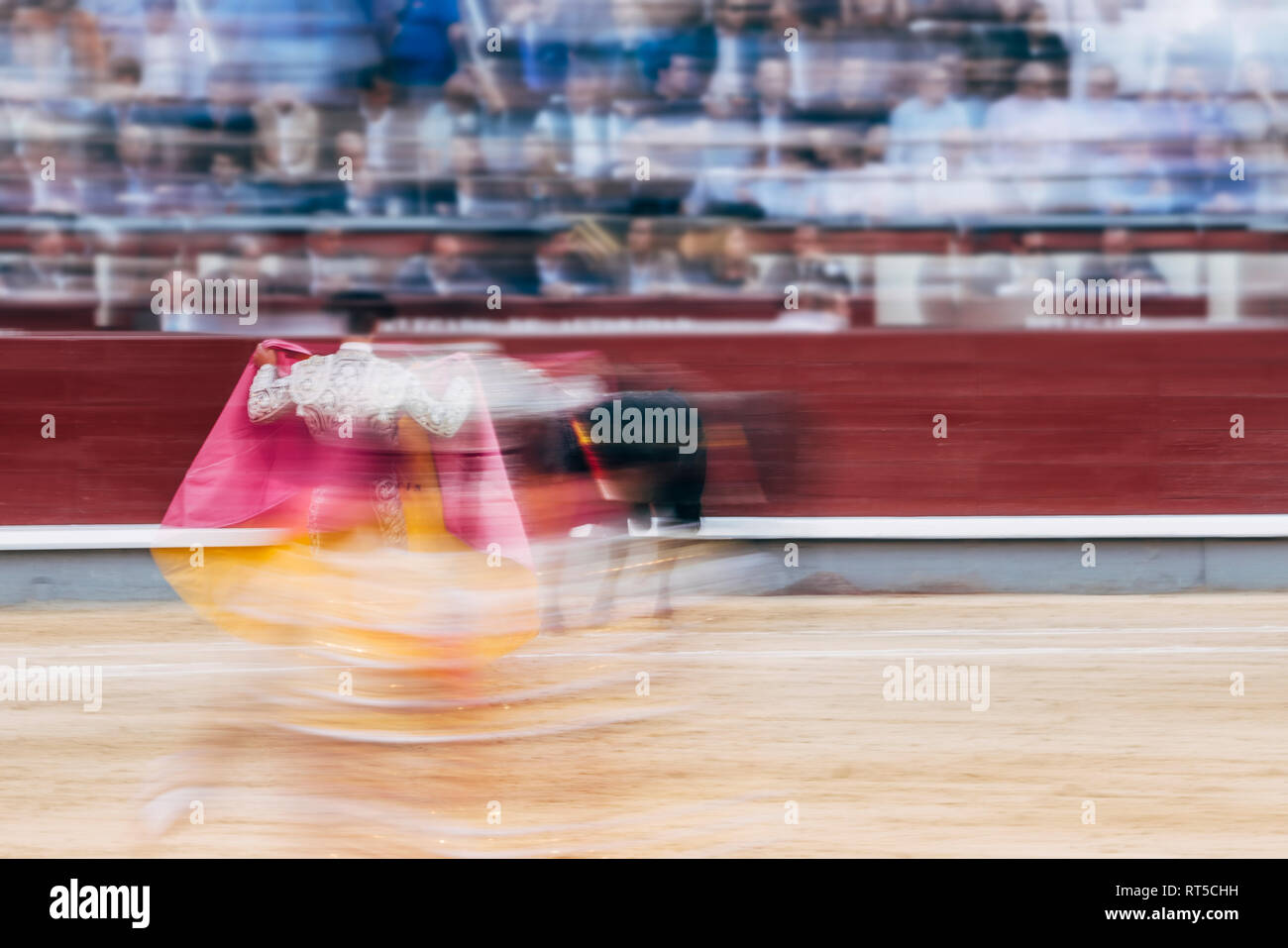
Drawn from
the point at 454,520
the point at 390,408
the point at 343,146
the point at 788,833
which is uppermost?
the point at 343,146

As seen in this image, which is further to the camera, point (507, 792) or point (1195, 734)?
point (1195, 734)

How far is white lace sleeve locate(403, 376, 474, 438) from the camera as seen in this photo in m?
3.21

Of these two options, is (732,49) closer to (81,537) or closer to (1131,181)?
(1131,181)

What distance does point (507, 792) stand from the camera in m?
3.39

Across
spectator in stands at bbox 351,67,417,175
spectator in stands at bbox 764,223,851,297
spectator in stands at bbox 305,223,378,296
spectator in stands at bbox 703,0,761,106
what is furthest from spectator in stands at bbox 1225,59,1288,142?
spectator in stands at bbox 305,223,378,296

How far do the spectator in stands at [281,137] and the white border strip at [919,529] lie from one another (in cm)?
171

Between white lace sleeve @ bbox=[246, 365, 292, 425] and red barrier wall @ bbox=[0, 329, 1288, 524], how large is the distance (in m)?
3.25

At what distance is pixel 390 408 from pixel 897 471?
3.94 m

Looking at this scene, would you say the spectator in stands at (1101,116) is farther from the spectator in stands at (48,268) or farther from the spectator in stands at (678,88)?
the spectator in stands at (48,268)

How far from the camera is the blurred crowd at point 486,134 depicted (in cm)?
654

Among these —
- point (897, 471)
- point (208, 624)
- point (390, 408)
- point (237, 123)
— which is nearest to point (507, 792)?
point (390, 408)

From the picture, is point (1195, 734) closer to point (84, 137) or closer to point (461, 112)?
point (461, 112)

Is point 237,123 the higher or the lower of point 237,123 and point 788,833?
the higher

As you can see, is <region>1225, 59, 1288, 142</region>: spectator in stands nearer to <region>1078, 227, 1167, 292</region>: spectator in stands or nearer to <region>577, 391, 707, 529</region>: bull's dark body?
<region>1078, 227, 1167, 292</region>: spectator in stands
